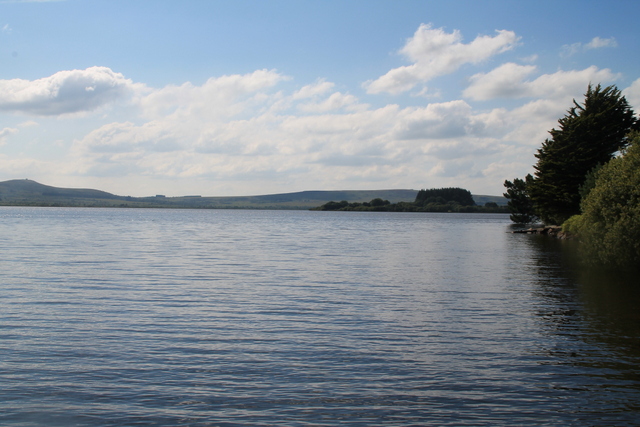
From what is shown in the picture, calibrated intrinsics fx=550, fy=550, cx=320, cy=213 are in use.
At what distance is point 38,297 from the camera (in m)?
22.0

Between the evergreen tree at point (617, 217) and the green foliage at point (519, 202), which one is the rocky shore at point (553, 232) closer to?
the green foliage at point (519, 202)

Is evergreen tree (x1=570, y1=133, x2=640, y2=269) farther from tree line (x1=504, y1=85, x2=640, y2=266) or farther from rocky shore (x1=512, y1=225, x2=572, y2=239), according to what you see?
rocky shore (x1=512, y1=225, x2=572, y2=239)

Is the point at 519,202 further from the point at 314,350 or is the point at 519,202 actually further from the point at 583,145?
the point at 314,350

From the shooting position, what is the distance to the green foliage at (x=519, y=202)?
111 metres

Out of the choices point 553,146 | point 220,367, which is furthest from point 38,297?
point 553,146

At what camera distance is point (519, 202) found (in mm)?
116188

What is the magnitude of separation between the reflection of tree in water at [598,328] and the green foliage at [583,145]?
130 ft

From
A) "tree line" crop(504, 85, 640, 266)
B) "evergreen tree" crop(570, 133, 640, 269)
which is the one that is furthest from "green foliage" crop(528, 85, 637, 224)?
"evergreen tree" crop(570, 133, 640, 269)

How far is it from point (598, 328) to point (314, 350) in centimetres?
973

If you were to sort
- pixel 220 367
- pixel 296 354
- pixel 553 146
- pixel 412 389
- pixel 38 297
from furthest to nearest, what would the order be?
pixel 553 146
pixel 38 297
pixel 296 354
pixel 220 367
pixel 412 389

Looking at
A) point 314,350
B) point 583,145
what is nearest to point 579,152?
point 583,145

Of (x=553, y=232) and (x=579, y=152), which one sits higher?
(x=579, y=152)

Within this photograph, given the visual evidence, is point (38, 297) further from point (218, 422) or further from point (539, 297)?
point (539, 297)

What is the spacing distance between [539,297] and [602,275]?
10262mm
